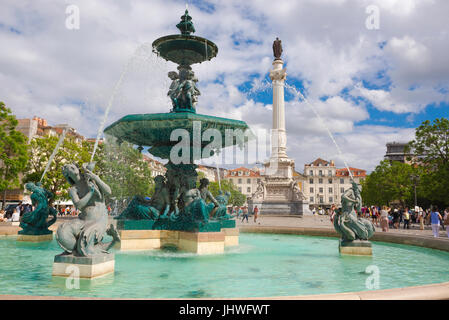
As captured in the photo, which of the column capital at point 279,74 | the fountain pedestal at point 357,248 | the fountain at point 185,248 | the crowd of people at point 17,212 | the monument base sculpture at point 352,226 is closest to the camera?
the fountain at point 185,248

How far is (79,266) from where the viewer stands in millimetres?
5180

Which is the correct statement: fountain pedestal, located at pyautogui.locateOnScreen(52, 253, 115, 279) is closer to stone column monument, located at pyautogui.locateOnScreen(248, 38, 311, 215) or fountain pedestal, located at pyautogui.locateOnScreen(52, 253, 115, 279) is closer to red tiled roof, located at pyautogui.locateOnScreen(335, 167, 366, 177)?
stone column monument, located at pyautogui.locateOnScreen(248, 38, 311, 215)

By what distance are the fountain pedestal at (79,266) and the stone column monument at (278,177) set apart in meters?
31.7

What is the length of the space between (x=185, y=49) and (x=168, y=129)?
2922 mm

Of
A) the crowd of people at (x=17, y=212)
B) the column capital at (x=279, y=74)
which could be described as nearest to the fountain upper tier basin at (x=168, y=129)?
the crowd of people at (x=17, y=212)

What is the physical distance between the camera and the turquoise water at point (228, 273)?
4.80 metres

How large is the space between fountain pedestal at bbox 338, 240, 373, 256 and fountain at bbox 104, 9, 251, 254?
10.0ft

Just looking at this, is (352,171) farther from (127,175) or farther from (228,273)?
(228,273)

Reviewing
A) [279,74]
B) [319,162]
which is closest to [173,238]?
[279,74]

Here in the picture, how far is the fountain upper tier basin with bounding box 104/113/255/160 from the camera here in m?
8.91

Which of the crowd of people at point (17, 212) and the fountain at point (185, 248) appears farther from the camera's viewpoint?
the crowd of people at point (17, 212)

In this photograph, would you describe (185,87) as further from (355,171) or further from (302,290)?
(355,171)

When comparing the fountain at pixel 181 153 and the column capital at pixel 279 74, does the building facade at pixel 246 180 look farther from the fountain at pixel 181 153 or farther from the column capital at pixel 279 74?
the fountain at pixel 181 153

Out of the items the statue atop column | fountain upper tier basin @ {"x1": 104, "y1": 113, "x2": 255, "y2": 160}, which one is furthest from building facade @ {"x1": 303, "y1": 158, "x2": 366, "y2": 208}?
fountain upper tier basin @ {"x1": 104, "y1": 113, "x2": 255, "y2": 160}
